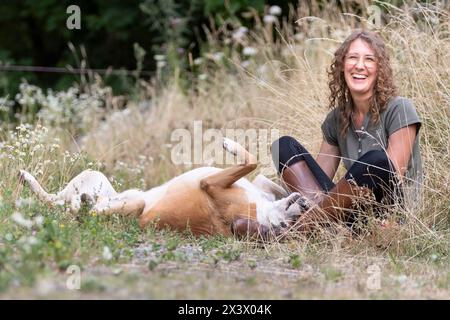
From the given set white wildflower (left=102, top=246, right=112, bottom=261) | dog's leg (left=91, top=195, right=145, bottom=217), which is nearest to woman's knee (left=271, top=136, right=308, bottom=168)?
dog's leg (left=91, top=195, right=145, bottom=217)

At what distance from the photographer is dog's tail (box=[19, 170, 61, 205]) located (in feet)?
17.1

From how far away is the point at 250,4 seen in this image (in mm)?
9992

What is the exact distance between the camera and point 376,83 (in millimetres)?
4941

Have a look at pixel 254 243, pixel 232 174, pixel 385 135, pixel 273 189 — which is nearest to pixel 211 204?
pixel 232 174

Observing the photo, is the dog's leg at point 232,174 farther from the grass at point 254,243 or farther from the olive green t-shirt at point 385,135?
the olive green t-shirt at point 385,135

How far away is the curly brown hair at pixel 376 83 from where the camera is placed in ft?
16.1

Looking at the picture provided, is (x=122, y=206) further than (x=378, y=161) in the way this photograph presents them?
Yes

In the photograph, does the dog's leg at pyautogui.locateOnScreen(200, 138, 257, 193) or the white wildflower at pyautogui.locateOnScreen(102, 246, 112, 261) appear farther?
the dog's leg at pyautogui.locateOnScreen(200, 138, 257, 193)

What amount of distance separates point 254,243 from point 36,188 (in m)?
1.60

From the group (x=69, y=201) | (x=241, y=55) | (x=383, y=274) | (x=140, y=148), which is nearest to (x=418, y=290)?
(x=383, y=274)

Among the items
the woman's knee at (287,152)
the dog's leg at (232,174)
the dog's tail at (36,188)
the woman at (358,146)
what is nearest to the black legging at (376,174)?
the woman at (358,146)

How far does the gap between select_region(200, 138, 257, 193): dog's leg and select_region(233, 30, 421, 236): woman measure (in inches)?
11.9

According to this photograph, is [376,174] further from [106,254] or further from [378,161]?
[106,254]

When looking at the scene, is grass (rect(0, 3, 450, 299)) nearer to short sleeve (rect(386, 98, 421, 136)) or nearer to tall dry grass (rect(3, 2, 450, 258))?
tall dry grass (rect(3, 2, 450, 258))
